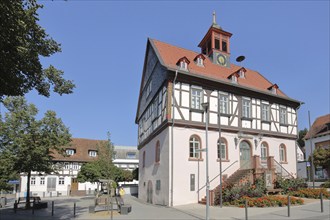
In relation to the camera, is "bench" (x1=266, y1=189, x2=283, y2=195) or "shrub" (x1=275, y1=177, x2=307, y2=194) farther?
"shrub" (x1=275, y1=177, x2=307, y2=194)

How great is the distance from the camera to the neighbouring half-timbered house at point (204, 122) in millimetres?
20944

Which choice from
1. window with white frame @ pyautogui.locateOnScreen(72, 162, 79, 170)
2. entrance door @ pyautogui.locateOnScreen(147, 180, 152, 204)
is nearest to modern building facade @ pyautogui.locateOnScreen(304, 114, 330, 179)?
entrance door @ pyautogui.locateOnScreen(147, 180, 152, 204)

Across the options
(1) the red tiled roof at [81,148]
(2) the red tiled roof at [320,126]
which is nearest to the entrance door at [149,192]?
(1) the red tiled roof at [81,148]

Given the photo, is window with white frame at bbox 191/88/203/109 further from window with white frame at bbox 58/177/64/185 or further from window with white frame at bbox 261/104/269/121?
window with white frame at bbox 58/177/64/185

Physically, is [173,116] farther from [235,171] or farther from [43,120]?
[43,120]

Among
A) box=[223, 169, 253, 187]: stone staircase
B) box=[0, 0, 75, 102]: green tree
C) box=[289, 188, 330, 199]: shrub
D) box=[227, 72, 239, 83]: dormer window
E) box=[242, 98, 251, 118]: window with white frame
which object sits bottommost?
box=[289, 188, 330, 199]: shrub

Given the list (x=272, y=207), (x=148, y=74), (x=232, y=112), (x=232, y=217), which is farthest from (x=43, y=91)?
(x=148, y=74)

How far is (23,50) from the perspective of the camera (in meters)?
8.24

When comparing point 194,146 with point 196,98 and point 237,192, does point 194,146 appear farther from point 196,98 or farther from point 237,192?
point 237,192

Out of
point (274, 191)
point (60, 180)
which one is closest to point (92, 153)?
point (60, 180)

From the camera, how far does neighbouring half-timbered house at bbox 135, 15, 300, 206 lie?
68.7ft

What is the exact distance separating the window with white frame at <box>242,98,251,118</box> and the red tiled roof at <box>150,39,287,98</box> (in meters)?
1.31

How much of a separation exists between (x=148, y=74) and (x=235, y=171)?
1242cm

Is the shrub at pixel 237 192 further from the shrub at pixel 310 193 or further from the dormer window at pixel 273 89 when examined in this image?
the dormer window at pixel 273 89
